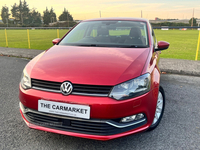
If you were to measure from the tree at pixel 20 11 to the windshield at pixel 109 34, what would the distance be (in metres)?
109

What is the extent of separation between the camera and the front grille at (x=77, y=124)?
6.29 feet

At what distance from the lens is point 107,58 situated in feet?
7.99

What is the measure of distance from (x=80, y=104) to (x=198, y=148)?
146 cm

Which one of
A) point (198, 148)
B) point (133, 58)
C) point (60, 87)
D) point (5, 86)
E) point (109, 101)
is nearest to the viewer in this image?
point (109, 101)

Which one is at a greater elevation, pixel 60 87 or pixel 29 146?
pixel 60 87

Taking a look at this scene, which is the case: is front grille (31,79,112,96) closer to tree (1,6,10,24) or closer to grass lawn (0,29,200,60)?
grass lawn (0,29,200,60)

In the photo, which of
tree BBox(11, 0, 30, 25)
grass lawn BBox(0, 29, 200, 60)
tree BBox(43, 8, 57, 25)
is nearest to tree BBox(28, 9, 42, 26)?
tree BBox(11, 0, 30, 25)

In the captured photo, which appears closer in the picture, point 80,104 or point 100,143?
point 80,104

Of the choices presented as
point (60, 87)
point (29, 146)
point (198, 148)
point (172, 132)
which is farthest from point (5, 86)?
point (198, 148)

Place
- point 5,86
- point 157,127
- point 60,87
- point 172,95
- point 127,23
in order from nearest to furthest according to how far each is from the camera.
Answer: point 60,87
point 157,127
point 127,23
point 172,95
point 5,86

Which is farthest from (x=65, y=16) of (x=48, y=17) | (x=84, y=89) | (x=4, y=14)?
(x=84, y=89)

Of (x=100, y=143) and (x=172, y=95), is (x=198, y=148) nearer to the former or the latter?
(x=100, y=143)

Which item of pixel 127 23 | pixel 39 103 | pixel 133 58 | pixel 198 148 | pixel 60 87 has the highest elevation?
pixel 127 23

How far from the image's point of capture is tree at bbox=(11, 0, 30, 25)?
102m
